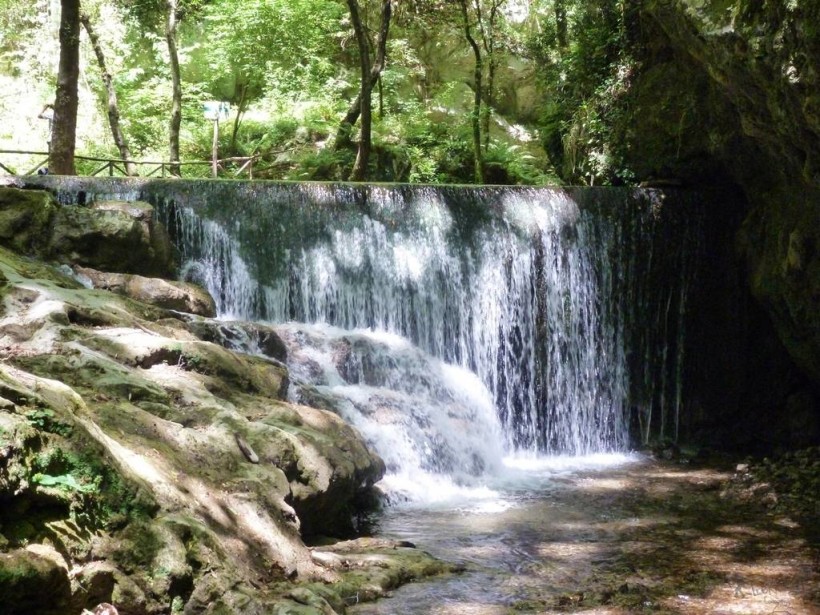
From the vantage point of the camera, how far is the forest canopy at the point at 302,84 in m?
20.3

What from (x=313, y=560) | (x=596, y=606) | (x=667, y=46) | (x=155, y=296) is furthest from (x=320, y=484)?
(x=667, y=46)

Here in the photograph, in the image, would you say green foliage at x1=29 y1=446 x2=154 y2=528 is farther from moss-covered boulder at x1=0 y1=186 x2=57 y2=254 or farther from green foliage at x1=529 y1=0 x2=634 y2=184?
green foliage at x1=529 y1=0 x2=634 y2=184

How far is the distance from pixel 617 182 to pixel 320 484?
904cm

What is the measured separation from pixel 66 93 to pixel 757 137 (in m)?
10.5

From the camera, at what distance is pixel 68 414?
13.1ft

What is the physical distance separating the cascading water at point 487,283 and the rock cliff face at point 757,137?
1004mm

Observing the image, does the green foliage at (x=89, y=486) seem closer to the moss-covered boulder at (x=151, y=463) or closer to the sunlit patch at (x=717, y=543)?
the moss-covered boulder at (x=151, y=463)

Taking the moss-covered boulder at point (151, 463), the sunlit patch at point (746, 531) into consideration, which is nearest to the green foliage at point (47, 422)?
the moss-covered boulder at point (151, 463)

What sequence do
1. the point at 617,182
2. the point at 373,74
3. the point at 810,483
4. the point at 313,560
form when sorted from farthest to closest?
1. the point at 373,74
2. the point at 617,182
3. the point at 810,483
4. the point at 313,560

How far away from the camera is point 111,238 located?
975cm

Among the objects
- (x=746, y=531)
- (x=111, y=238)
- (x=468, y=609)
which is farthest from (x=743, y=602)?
(x=111, y=238)

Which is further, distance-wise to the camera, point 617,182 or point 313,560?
point 617,182

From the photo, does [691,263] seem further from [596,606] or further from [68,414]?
[68,414]

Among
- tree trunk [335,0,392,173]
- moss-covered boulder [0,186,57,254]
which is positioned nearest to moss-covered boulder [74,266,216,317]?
moss-covered boulder [0,186,57,254]
